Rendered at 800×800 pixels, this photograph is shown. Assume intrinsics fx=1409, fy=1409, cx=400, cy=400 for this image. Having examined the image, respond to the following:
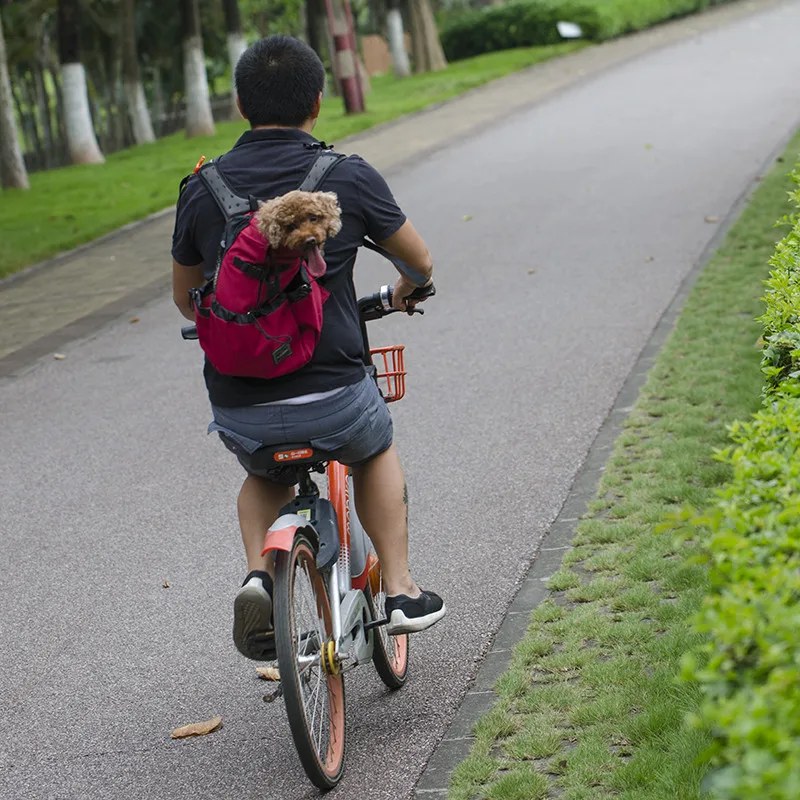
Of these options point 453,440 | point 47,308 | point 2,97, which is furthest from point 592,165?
point 453,440

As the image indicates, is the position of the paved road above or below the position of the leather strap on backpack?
below

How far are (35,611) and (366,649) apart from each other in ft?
6.52

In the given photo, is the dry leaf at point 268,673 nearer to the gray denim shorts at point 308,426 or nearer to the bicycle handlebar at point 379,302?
the gray denim shorts at point 308,426

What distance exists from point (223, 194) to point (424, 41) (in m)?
31.7

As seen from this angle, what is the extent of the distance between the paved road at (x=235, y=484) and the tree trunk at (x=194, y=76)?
13.7 metres

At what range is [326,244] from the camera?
3871 mm

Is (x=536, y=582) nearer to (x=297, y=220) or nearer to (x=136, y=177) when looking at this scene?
(x=297, y=220)

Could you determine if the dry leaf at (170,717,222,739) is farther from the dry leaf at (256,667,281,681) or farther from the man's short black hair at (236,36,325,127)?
the man's short black hair at (236,36,325,127)

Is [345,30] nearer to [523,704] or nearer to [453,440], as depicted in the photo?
[453,440]

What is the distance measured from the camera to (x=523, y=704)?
4316 mm

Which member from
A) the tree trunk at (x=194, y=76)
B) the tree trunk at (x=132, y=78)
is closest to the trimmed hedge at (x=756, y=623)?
the tree trunk at (x=194, y=76)

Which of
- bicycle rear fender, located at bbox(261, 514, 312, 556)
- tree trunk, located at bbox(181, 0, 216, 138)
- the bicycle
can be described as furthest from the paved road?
tree trunk, located at bbox(181, 0, 216, 138)

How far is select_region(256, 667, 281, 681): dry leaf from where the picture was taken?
4832 mm

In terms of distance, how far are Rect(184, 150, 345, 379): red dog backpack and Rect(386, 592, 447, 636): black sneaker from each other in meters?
0.88
